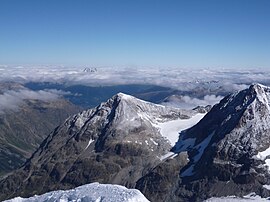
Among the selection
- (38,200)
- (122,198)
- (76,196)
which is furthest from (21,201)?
(122,198)

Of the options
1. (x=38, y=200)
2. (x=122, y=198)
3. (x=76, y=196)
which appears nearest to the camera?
(x=122, y=198)

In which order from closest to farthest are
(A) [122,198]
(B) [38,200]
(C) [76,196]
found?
(A) [122,198] < (C) [76,196] < (B) [38,200]

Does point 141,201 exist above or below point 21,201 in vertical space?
above

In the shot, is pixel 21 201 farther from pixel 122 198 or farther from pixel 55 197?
pixel 122 198

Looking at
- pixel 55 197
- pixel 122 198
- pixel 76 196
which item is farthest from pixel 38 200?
pixel 122 198

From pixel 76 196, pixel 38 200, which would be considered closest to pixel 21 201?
pixel 38 200

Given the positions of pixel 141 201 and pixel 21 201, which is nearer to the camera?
pixel 141 201

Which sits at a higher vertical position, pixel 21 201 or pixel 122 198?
pixel 122 198

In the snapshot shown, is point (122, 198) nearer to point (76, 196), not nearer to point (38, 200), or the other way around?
point (76, 196)

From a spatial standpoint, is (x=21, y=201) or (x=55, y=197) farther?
(x=21, y=201)
